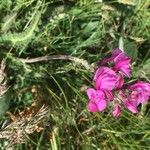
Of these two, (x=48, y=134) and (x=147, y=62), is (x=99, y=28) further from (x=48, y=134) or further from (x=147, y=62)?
(x=48, y=134)

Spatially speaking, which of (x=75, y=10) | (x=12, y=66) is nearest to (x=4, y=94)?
(x=12, y=66)

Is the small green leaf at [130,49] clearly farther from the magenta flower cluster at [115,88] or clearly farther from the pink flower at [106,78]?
the pink flower at [106,78]

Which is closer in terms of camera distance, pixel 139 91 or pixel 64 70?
pixel 139 91

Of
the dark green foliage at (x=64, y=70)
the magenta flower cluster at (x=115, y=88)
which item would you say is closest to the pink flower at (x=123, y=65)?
the magenta flower cluster at (x=115, y=88)

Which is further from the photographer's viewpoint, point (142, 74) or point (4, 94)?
point (142, 74)

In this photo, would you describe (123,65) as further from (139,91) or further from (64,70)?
(64,70)

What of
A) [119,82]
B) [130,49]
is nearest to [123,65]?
[119,82]

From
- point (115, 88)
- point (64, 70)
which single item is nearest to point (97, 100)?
point (115, 88)
